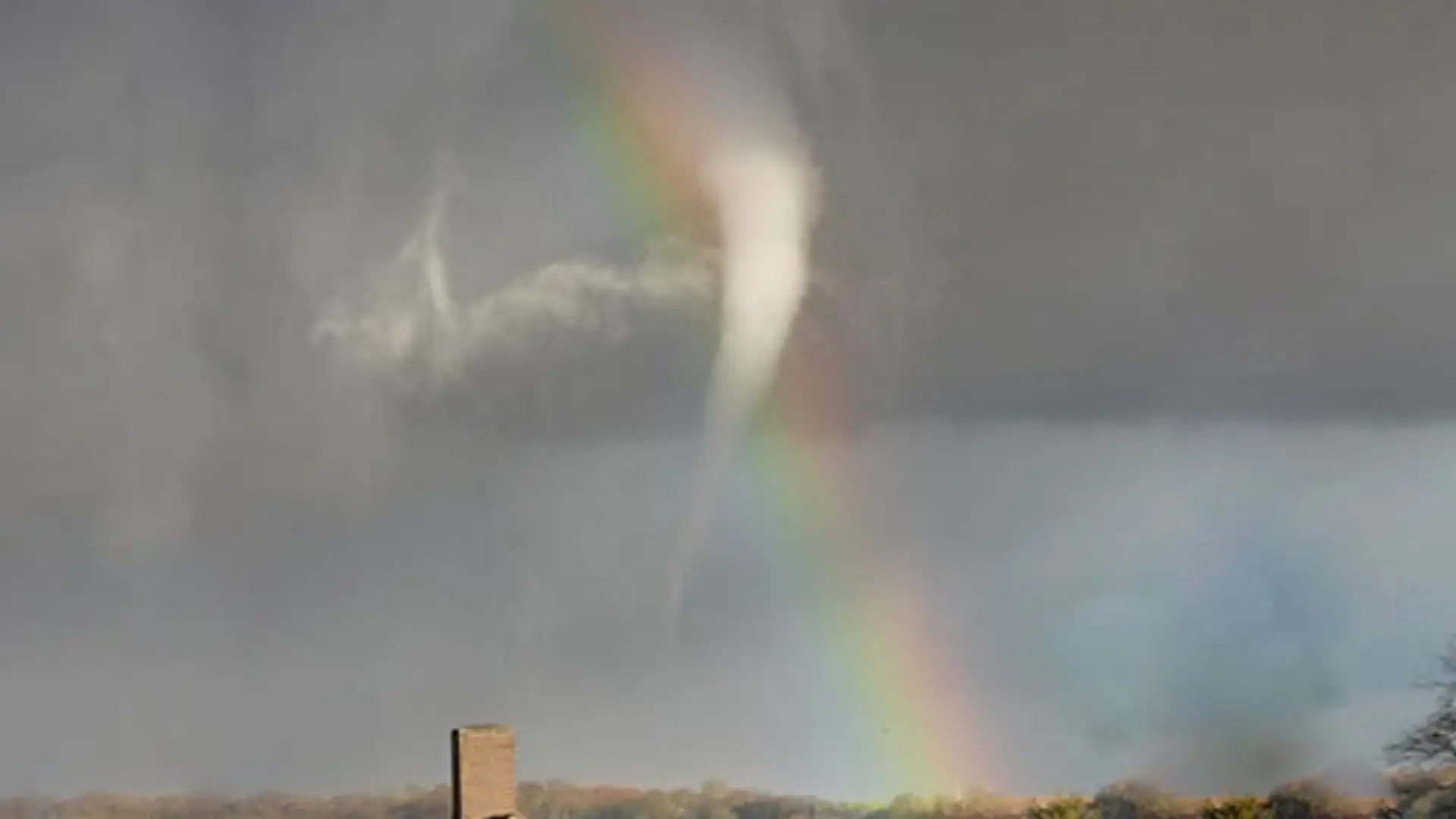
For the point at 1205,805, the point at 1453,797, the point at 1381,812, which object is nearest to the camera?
the point at 1453,797

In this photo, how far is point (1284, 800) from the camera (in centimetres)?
10650

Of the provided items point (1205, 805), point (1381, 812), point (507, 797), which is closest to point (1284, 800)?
point (1205, 805)

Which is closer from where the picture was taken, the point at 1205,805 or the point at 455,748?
the point at 455,748

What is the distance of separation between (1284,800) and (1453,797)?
37101 mm

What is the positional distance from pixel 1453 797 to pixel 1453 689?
4347mm

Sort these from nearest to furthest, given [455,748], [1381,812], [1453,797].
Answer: [455,748]
[1453,797]
[1381,812]

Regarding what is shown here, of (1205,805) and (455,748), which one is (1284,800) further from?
(455,748)

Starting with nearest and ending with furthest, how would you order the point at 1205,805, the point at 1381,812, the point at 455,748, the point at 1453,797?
1. the point at 455,748
2. the point at 1453,797
3. the point at 1381,812
4. the point at 1205,805

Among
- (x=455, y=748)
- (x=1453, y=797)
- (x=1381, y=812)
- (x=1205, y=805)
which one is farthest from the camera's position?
(x=1205, y=805)

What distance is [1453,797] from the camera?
70.2 m

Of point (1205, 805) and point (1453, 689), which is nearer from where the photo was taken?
point (1453, 689)

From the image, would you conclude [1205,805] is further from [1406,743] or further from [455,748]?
[455,748]

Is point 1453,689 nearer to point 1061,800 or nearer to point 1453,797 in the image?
point 1453,797

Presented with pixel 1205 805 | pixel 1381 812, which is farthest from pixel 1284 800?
pixel 1381 812
